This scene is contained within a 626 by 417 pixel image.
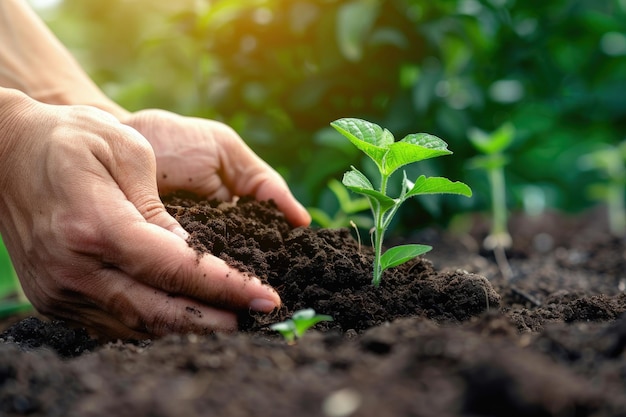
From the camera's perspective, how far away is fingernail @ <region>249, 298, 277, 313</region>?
5.24 feet

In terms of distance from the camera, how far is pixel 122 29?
515 cm

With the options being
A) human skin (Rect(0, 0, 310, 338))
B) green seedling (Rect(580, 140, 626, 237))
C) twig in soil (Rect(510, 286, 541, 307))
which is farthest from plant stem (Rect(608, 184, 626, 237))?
human skin (Rect(0, 0, 310, 338))

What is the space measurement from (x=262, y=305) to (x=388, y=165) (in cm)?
48

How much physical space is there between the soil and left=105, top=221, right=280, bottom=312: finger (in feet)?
0.18

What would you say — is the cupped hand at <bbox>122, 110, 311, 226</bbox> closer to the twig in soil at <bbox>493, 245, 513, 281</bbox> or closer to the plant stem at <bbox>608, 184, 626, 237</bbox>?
the twig in soil at <bbox>493, 245, 513, 281</bbox>

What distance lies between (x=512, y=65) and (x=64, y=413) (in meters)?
3.83

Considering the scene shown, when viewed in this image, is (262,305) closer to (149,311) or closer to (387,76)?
(149,311)

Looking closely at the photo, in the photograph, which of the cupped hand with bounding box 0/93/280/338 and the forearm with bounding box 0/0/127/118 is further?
the forearm with bounding box 0/0/127/118

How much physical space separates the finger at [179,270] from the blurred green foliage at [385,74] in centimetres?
178

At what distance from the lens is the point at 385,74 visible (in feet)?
12.5

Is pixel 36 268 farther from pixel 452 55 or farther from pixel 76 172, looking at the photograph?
pixel 452 55

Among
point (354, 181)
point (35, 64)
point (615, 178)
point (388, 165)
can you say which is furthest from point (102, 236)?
point (615, 178)

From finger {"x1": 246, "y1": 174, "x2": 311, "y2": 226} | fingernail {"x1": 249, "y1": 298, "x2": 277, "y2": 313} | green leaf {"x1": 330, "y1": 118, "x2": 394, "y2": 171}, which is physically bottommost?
fingernail {"x1": 249, "y1": 298, "x2": 277, "y2": 313}

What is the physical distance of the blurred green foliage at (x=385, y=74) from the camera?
363cm
